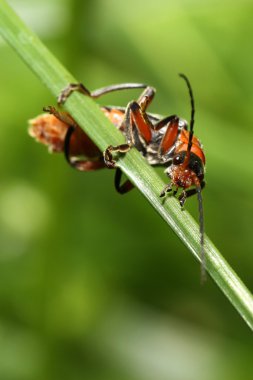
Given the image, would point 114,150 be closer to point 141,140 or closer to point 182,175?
point 182,175

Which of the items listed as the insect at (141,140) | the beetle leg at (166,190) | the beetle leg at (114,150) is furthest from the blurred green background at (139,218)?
the beetle leg at (166,190)

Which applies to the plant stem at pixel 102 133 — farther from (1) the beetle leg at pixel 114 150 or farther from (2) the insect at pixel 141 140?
(2) the insect at pixel 141 140

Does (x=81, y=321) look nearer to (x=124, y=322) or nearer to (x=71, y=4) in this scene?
(x=124, y=322)

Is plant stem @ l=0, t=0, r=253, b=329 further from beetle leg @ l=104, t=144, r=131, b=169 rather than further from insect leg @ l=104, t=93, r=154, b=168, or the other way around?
insect leg @ l=104, t=93, r=154, b=168

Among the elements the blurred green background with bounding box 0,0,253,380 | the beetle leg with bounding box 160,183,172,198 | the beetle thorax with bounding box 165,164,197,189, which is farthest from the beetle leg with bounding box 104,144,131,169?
the blurred green background with bounding box 0,0,253,380

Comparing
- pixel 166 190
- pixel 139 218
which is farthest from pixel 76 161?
pixel 139 218
